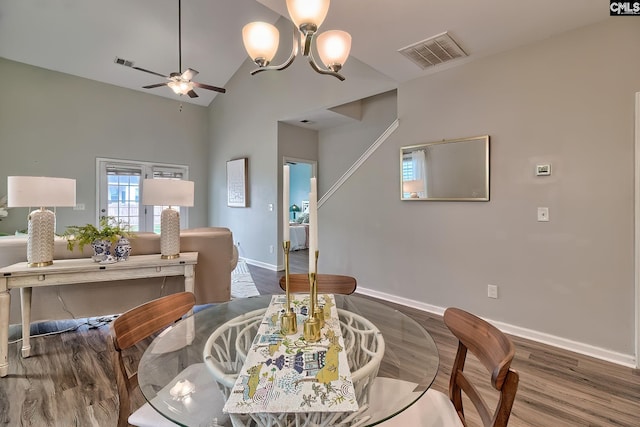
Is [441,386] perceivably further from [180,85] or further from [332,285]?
[180,85]

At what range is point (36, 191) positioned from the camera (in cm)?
212

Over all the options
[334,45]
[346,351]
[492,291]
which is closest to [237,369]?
[346,351]

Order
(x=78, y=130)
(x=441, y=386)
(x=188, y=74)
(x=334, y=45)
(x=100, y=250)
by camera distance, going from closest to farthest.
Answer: (x=334, y=45)
(x=441, y=386)
(x=100, y=250)
(x=188, y=74)
(x=78, y=130)

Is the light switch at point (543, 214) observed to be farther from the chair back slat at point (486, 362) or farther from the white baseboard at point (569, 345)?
the chair back slat at point (486, 362)

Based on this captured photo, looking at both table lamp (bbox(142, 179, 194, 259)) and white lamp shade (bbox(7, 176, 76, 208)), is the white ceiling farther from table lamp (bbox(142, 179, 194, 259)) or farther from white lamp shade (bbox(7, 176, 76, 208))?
white lamp shade (bbox(7, 176, 76, 208))

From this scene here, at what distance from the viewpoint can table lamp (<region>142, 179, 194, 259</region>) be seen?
2.55 meters

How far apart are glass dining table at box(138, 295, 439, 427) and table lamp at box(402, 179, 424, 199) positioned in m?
1.97

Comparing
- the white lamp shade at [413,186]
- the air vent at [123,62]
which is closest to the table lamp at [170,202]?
the white lamp shade at [413,186]

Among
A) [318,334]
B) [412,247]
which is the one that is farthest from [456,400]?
[412,247]

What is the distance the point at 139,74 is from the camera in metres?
5.76

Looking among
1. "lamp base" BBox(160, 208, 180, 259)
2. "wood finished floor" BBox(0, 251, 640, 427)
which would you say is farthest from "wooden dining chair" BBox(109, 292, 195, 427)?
"lamp base" BBox(160, 208, 180, 259)

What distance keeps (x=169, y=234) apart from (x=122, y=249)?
0.37m

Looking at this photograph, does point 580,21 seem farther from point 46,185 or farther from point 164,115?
point 164,115

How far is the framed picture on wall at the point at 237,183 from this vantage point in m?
5.87
